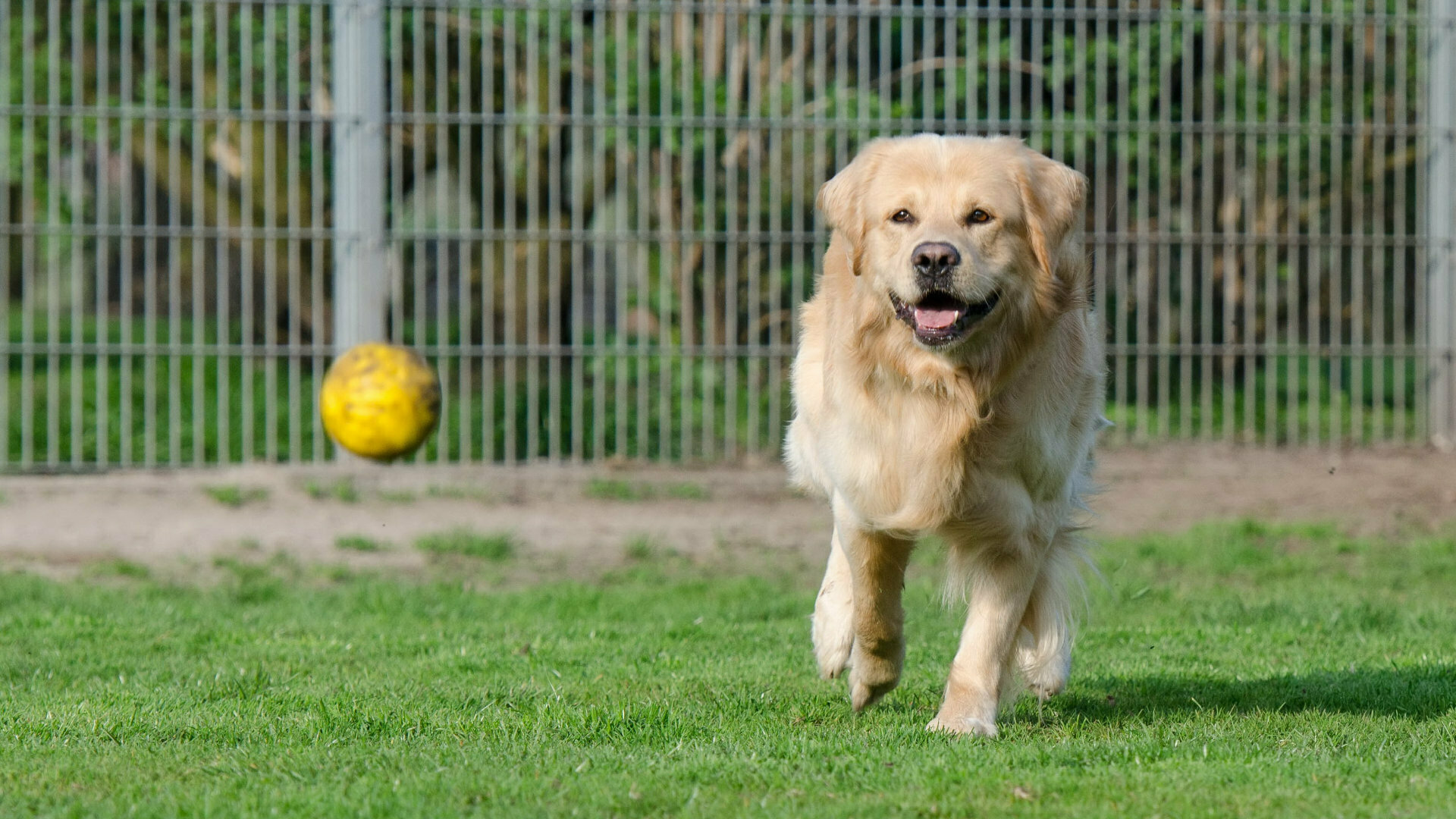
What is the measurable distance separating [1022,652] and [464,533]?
13.9 ft

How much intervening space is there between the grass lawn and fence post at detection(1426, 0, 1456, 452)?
3223 mm

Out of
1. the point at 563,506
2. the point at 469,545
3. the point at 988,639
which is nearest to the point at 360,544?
the point at 469,545

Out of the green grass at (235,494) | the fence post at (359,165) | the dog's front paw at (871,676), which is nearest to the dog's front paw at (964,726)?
the dog's front paw at (871,676)

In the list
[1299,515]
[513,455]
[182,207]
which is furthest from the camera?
[182,207]

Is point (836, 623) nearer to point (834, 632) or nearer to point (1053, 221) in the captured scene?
point (834, 632)

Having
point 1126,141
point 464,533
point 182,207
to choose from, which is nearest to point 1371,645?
point 464,533

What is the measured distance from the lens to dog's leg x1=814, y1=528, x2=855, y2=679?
4719 millimetres

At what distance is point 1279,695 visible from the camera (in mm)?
4699

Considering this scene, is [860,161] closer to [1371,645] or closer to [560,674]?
[560,674]

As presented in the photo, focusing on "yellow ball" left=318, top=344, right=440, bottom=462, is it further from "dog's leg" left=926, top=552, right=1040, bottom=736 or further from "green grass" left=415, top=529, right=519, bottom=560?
"dog's leg" left=926, top=552, right=1040, bottom=736

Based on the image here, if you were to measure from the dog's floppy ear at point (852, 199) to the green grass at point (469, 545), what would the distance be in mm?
4096

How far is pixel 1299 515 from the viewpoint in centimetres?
886

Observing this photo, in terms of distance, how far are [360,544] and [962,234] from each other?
483 centimetres

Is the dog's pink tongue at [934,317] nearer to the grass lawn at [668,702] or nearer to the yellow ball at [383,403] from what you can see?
the grass lawn at [668,702]
